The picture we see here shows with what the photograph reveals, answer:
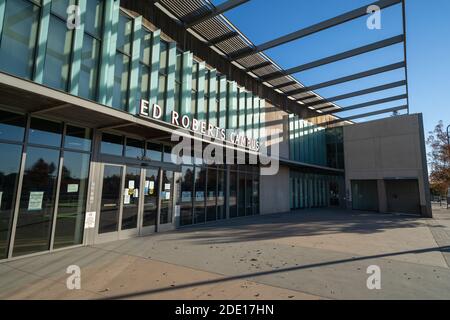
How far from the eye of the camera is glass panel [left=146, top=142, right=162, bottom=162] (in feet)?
35.8

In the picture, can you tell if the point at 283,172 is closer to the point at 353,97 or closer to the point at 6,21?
the point at 353,97

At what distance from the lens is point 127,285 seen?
5086 mm

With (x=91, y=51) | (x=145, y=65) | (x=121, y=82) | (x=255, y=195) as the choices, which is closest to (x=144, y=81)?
(x=145, y=65)

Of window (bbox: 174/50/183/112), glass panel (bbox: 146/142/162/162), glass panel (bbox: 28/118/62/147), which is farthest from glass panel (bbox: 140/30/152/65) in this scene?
glass panel (bbox: 28/118/62/147)

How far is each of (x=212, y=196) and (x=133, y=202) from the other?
5107mm

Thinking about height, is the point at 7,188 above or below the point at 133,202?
above

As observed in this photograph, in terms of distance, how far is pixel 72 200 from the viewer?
8.21 metres

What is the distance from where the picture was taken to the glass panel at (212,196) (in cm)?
1408

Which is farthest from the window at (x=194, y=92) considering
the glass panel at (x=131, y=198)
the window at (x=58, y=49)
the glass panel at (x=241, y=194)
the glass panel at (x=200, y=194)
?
the window at (x=58, y=49)

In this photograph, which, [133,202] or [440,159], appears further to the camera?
[440,159]

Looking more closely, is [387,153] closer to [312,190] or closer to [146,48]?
[312,190]

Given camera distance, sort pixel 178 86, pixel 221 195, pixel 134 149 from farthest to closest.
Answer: pixel 221 195 < pixel 178 86 < pixel 134 149

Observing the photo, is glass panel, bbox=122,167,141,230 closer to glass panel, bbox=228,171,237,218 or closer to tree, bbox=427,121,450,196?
glass panel, bbox=228,171,237,218
